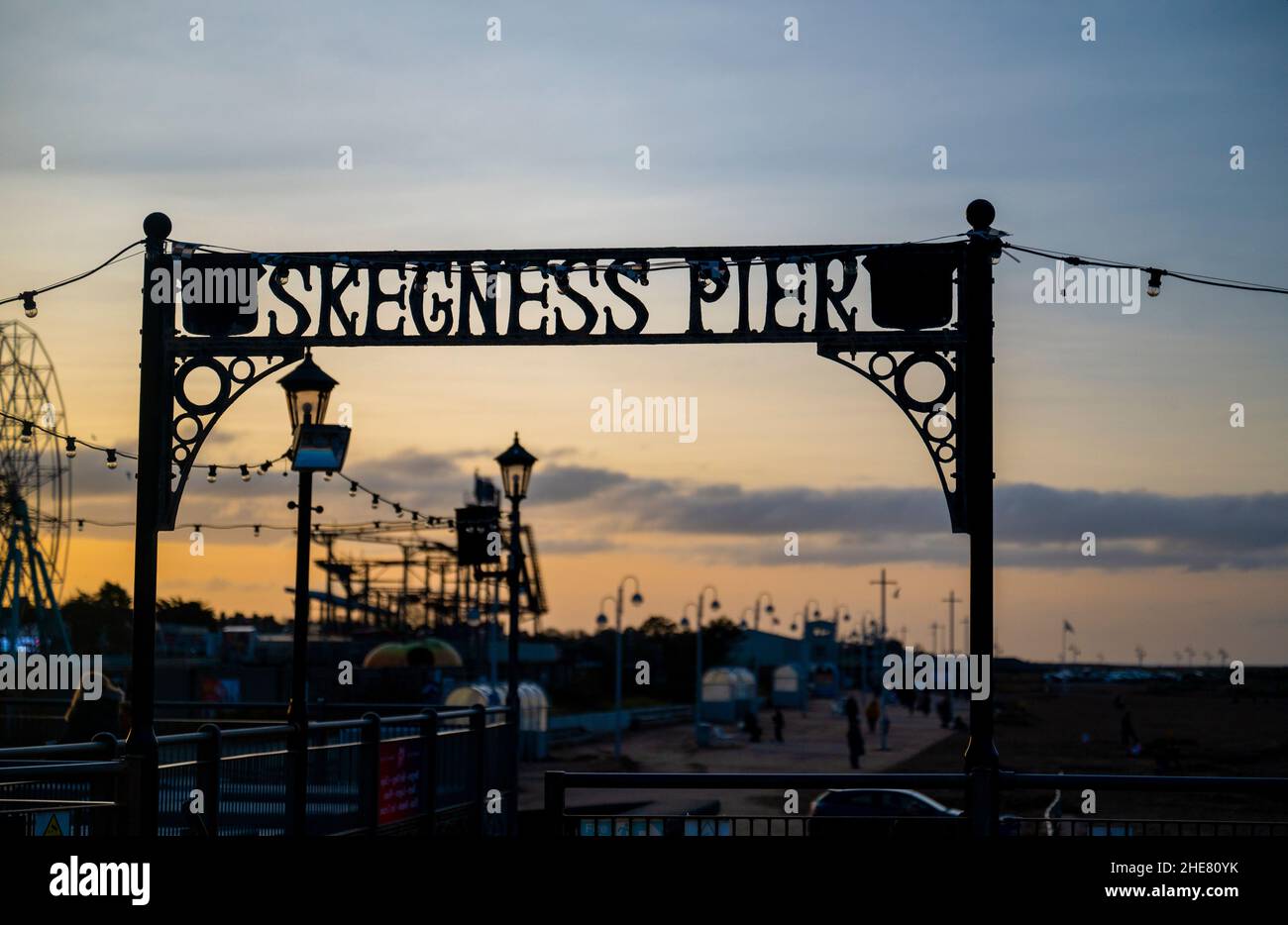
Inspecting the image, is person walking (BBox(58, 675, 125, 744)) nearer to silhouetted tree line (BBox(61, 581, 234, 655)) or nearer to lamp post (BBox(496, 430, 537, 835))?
lamp post (BBox(496, 430, 537, 835))

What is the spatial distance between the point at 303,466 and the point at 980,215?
7911 mm

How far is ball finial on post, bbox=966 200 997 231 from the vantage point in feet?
41.0

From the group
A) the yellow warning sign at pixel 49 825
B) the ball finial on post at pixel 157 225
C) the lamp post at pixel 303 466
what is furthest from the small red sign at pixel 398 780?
→ the ball finial on post at pixel 157 225

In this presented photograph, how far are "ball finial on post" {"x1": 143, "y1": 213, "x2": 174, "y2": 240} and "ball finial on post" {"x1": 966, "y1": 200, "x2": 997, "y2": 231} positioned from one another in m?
6.58

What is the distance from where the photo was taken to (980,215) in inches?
492

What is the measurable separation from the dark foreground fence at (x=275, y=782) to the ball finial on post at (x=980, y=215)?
301 inches

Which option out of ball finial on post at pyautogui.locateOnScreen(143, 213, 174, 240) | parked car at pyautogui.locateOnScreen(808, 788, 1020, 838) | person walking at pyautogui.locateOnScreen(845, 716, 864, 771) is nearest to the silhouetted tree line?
person walking at pyautogui.locateOnScreen(845, 716, 864, 771)

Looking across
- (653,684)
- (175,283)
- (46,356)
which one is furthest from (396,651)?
(653,684)

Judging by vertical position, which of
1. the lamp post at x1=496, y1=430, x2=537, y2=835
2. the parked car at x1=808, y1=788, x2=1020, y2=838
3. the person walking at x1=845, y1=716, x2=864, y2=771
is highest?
the lamp post at x1=496, y1=430, x2=537, y2=835

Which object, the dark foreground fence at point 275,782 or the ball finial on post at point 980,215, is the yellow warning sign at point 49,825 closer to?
the dark foreground fence at point 275,782

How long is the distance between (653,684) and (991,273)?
106 metres

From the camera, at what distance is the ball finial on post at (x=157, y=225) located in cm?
1297

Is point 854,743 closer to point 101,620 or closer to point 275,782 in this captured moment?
point 275,782
